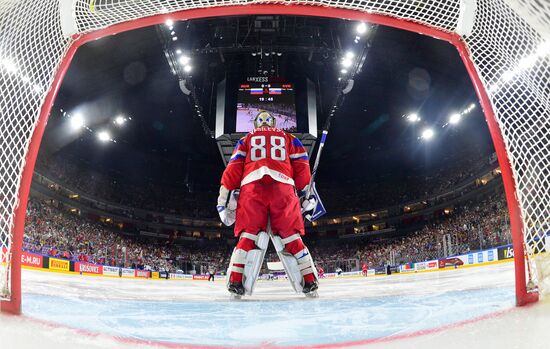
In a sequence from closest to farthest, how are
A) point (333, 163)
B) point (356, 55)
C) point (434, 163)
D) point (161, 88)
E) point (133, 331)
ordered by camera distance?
point (133, 331), point (356, 55), point (161, 88), point (434, 163), point (333, 163)

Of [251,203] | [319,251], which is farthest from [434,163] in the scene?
[251,203]

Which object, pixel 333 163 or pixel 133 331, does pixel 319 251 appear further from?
pixel 133 331

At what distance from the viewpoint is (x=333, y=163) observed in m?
25.9

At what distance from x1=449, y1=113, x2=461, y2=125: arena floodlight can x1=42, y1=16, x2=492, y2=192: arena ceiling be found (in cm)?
41

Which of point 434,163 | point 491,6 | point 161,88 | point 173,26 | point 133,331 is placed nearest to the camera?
point 133,331

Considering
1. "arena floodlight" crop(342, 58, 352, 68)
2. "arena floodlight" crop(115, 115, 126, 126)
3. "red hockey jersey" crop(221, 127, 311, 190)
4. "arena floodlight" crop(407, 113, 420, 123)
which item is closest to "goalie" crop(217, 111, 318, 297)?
"red hockey jersey" crop(221, 127, 311, 190)

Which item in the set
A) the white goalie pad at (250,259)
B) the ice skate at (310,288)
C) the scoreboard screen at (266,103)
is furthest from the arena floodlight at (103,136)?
the ice skate at (310,288)

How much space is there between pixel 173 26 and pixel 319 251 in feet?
65.8

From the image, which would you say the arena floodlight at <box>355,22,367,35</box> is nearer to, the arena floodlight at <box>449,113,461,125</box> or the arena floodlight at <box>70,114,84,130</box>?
the arena floodlight at <box>449,113,461,125</box>

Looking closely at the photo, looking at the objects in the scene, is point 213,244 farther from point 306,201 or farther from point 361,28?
point 306,201

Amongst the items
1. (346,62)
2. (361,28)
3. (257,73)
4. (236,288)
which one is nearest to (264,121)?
(236,288)

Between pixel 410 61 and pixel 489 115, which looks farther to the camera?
pixel 410 61

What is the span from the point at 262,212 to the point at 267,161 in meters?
0.43

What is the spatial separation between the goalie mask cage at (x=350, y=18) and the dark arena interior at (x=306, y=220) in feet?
2.00
